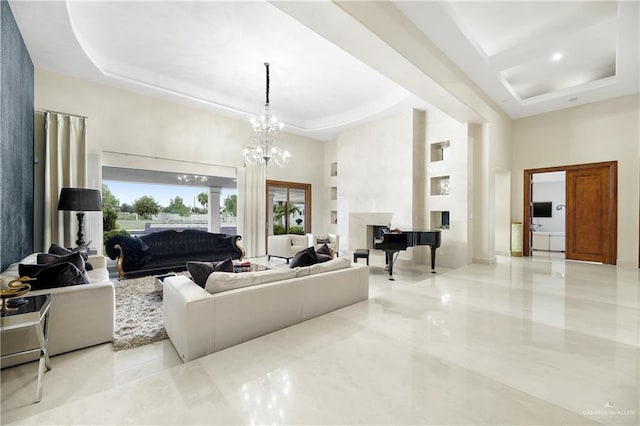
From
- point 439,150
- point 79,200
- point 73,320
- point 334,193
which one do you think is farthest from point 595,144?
point 79,200

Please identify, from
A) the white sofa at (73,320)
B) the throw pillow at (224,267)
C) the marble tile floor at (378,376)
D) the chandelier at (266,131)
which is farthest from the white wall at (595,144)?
the white sofa at (73,320)

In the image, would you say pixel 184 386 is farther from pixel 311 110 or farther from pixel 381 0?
pixel 311 110

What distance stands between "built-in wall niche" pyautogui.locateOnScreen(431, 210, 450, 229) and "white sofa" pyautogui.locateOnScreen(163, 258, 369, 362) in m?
4.25

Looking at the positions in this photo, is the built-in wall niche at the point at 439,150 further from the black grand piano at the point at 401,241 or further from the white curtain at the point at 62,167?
the white curtain at the point at 62,167

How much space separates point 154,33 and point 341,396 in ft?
17.5

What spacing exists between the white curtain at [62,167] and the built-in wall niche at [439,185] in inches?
285

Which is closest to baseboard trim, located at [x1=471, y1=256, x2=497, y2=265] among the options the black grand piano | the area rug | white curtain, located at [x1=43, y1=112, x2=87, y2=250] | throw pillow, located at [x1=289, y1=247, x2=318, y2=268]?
the black grand piano

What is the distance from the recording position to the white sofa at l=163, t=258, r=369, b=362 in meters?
2.23

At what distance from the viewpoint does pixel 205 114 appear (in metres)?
6.74

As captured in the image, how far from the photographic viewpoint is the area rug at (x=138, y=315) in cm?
263

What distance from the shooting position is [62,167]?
188 inches

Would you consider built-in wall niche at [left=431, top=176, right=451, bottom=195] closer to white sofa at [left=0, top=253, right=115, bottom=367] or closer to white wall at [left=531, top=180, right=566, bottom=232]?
white wall at [left=531, top=180, right=566, bottom=232]

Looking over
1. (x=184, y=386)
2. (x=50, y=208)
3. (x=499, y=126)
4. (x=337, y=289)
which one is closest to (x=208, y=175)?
(x=50, y=208)

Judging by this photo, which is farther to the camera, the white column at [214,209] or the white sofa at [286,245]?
the white column at [214,209]
